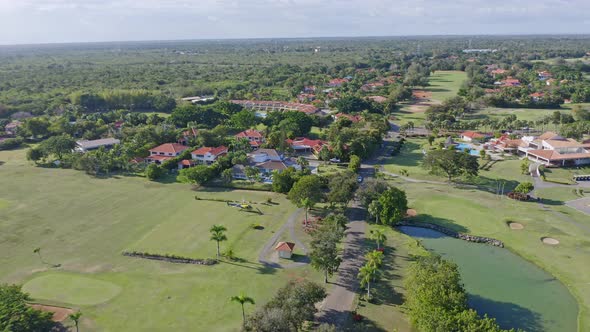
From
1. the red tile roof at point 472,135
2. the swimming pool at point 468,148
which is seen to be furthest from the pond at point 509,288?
the red tile roof at point 472,135

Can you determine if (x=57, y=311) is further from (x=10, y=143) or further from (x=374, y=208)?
(x=10, y=143)

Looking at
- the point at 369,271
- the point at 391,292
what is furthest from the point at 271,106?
the point at 369,271

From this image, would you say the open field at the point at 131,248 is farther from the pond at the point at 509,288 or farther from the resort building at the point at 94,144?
the resort building at the point at 94,144

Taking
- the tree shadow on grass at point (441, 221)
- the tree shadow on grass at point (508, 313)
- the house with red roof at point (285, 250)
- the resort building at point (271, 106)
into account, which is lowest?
the tree shadow on grass at point (508, 313)

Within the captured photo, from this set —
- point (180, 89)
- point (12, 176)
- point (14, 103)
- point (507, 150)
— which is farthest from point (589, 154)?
point (14, 103)

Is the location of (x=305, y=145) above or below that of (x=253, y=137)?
below

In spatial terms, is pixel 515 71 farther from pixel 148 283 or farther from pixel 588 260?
pixel 148 283

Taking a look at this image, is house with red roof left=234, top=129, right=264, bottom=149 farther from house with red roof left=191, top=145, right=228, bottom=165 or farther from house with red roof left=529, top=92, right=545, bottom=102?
house with red roof left=529, top=92, right=545, bottom=102
